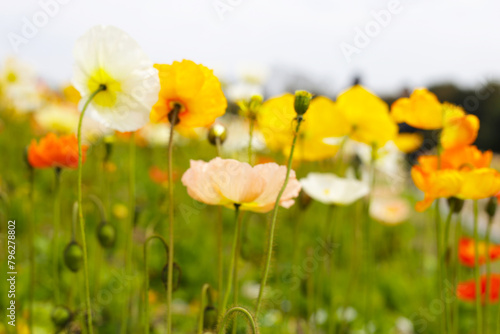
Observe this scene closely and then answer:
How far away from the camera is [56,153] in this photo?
2.86 feet

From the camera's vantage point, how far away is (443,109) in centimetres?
72

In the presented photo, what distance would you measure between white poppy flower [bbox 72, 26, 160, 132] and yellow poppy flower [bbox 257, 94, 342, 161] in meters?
0.27

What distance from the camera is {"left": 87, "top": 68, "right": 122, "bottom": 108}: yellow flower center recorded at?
0.53 meters

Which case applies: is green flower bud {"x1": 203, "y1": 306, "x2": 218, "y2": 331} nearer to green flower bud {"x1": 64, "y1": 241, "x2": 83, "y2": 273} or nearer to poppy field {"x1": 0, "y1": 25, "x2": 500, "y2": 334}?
poppy field {"x1": 0, "y1": 25, "x2": 500, "y2": 334}

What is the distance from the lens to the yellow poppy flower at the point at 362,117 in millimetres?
941

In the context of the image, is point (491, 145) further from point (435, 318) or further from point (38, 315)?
point (38, 315)

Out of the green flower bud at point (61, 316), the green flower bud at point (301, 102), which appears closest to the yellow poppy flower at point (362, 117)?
the green flower bud at point (301, 102)

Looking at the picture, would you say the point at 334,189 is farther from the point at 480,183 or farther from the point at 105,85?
the point at 105,85

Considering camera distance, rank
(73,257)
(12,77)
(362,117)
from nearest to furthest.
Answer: (73,257), (362,117), (12,77)

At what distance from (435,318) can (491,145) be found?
177 inches

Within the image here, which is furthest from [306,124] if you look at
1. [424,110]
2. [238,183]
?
[238,183]

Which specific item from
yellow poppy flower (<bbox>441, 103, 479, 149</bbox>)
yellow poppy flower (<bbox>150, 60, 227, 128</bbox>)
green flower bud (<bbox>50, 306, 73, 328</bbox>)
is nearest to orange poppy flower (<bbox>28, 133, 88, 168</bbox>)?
green flower bud (<bbox>50, 306, 73, 328</bbox>)

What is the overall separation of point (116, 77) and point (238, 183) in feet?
0.59

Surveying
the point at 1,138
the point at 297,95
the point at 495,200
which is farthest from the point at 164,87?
the point at 1,138
